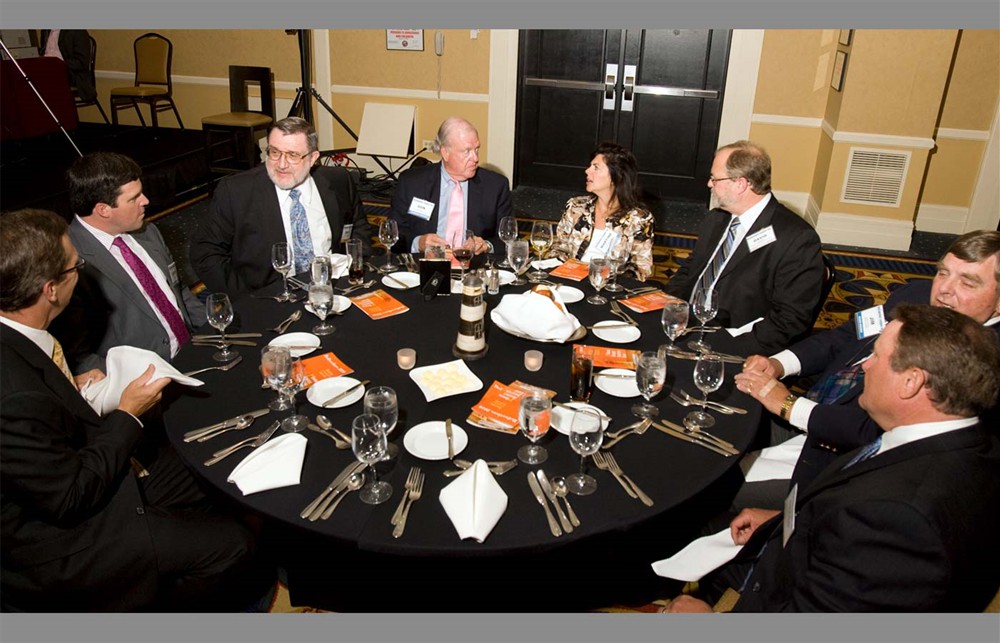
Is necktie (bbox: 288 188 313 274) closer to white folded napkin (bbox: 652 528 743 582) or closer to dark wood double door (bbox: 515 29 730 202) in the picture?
white folded napkin (bbox: 652 528 743 582)

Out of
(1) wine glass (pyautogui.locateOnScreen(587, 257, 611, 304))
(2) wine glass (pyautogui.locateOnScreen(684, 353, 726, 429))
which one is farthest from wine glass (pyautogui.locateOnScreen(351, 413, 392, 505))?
(1) wine glass (pyautogui.locateOnScreen(587, 257, 611, 304))

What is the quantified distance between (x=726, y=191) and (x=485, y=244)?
3.75ft

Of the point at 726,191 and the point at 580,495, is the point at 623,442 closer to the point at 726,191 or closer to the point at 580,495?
the point at 580,495

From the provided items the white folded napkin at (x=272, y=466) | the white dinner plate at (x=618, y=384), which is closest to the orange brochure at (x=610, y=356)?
the white dinner plate at (x=618, y=384)

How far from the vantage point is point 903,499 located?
4.53ft

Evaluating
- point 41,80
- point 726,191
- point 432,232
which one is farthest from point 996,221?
point 41,80

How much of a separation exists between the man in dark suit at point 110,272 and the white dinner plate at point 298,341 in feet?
1.98

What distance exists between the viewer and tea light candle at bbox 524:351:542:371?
7.27 ft

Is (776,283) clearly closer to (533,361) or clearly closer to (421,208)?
(533,361)

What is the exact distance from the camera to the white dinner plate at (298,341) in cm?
228

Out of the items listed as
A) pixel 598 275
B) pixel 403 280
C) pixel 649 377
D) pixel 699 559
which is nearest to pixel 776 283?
pixel 598 275

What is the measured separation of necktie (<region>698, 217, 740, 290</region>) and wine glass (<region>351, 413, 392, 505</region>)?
1961 millimetres

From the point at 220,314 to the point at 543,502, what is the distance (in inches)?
50.8

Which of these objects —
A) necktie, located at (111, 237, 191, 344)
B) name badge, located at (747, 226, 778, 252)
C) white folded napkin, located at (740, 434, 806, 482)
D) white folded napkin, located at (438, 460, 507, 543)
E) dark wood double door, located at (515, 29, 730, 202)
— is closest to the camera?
white folded napkin, located at (438, 460, 507, 543)
